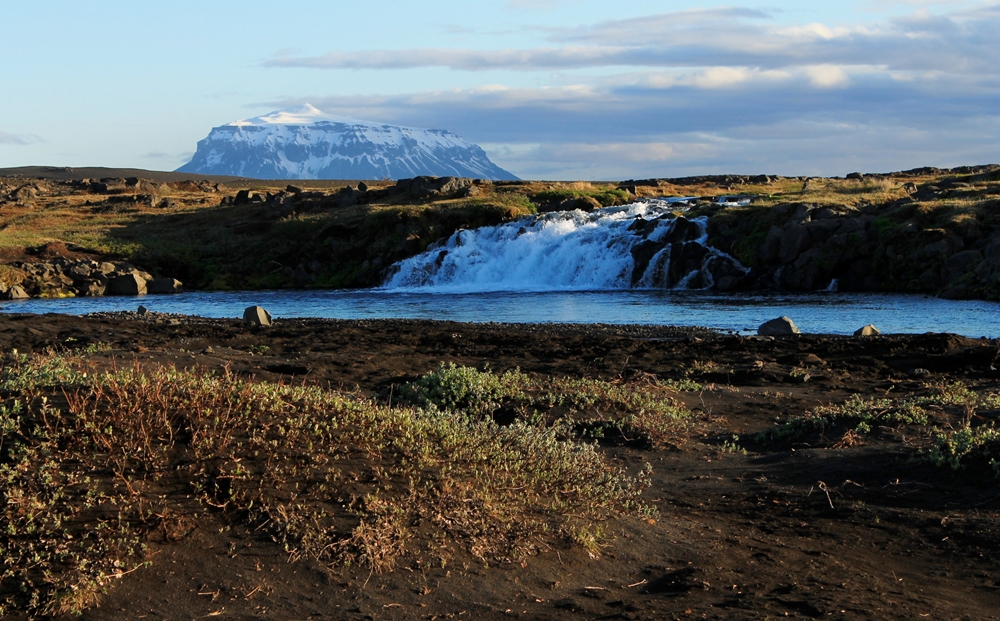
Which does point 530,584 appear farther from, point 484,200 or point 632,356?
point 484,200

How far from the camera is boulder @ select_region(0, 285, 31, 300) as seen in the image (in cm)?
3819

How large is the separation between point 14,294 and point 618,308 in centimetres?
2409

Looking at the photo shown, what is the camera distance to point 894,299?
1244 inches

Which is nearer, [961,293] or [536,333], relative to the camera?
[536,333]

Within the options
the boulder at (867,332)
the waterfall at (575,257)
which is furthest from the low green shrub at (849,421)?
the waterfall at (575,257)

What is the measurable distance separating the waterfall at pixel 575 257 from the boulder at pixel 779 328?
1555 cm

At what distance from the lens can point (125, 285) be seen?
4138cm

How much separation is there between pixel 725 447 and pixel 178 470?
6.18 m

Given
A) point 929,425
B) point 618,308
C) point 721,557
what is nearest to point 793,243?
point 618,308

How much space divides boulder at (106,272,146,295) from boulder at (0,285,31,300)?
339 cm

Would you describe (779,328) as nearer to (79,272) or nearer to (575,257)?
(575,257)

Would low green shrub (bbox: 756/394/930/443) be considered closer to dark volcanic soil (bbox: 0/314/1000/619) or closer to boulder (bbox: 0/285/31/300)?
dark volcanic soil (bbox: 0/314/1000/619)

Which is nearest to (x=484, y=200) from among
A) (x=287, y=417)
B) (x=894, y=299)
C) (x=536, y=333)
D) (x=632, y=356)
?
(x=894, y=299)

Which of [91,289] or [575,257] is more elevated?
[575,257]
